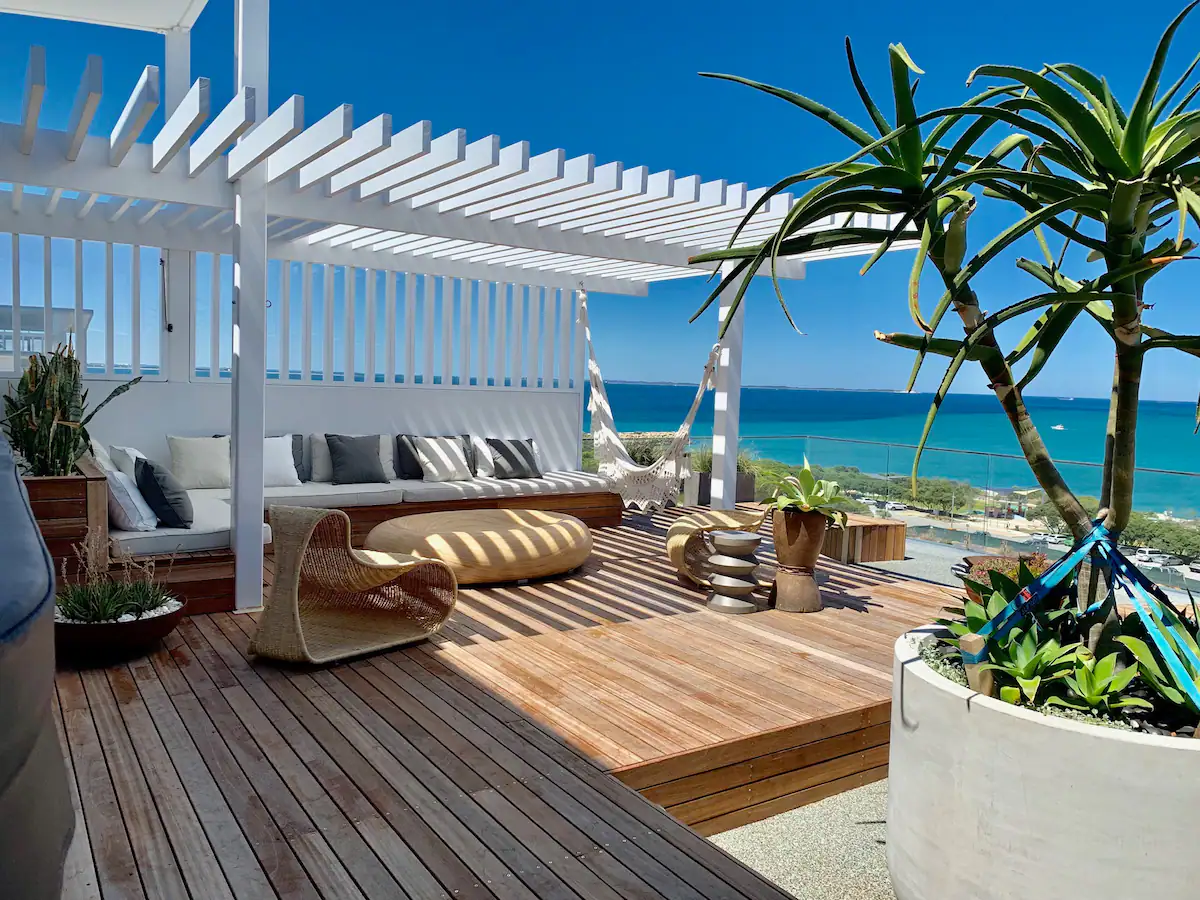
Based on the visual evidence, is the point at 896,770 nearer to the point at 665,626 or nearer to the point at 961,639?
the point at 961,639

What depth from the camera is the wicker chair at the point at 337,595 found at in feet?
12.8

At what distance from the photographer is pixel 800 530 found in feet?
16.6

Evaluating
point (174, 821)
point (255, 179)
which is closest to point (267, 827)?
point (174, 821)

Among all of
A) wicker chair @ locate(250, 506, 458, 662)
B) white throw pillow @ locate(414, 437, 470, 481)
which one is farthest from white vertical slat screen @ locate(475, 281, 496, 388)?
wicker chair @ locate(250, 506, 458, 662)

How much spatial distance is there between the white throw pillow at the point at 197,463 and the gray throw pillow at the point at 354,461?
0.82 meters

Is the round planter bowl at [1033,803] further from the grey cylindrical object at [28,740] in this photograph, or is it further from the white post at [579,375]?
the white post at [579,375]

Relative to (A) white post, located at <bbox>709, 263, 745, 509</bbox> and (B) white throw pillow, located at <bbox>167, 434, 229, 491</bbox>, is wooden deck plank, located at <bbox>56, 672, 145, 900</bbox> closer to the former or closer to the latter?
(B) white throw pillow, located at <bbox>167, 434, 229, 491</bbox>

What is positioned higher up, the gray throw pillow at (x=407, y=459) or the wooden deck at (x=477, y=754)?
the gray throw pillow at (x=407, y=459)

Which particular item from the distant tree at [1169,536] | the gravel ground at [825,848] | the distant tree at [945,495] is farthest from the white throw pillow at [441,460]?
the distant tree at [1169,536]

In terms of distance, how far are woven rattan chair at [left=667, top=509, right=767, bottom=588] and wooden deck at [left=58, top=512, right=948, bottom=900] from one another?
2.25 feet

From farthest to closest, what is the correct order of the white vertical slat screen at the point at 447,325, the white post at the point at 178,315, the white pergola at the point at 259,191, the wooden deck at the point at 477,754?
the white vertical slat screen at the point at 447,325
the white post at the point at 178,315
the white pergola at the point at 259,191
the wooden deck at the point at 477,754

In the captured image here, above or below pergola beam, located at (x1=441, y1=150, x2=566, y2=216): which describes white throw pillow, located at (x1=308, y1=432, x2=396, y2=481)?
below

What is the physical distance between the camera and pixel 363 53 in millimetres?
30547

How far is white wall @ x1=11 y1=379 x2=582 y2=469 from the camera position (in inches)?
261
